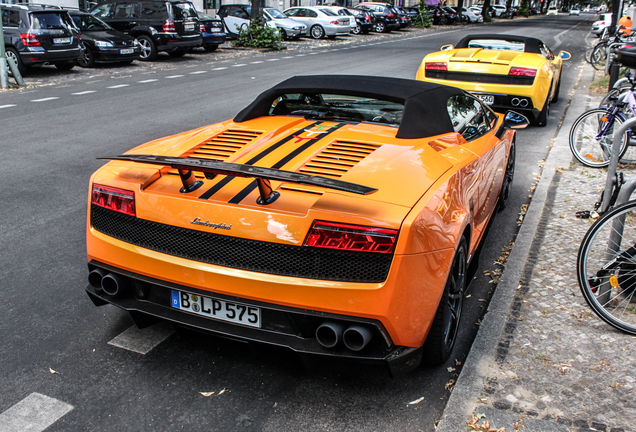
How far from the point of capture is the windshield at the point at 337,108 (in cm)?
394

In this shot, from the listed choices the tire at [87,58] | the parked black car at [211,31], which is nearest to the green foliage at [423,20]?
the parked black car at [211,31]

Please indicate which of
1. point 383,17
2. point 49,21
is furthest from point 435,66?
point 383,17

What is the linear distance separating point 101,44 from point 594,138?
46.2 feet

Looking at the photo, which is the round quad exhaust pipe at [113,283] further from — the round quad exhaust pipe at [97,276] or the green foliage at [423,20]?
the green foliage at [423,20]

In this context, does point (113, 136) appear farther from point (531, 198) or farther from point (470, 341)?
point (470, 341)

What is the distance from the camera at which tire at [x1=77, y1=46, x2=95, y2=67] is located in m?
17.0

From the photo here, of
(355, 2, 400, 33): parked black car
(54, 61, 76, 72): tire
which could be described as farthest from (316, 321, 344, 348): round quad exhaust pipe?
(355, 2, 400, 33): parked black car

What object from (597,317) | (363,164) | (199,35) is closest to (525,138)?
(597,317)

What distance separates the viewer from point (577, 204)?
582 centimetres

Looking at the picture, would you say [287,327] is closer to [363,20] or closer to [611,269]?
[611,269]

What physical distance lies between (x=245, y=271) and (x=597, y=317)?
7.73 feet

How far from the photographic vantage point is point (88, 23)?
17.6 meters

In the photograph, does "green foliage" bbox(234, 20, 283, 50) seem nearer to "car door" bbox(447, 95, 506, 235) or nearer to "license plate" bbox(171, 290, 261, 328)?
"car door" bbox(447, 95, 506, 235)

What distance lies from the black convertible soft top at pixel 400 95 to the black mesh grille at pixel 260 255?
122cm
